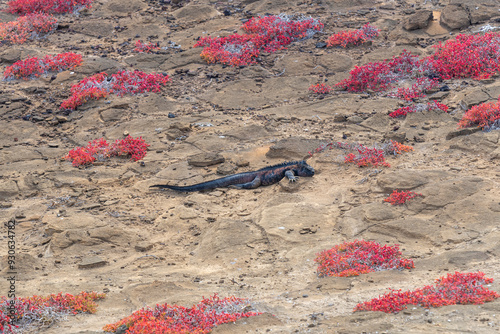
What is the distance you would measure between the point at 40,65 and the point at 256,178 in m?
8.23

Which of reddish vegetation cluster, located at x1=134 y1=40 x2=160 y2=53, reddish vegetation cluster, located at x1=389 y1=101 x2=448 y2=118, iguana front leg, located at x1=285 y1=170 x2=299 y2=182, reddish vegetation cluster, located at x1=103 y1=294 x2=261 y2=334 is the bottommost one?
iguana front leg, located at x1=285 y1=170 x2=299 y2=182

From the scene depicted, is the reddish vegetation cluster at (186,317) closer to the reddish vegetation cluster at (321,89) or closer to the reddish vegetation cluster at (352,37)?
the reddish vegetation cluster at (321,89)

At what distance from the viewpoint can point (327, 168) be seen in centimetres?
1015

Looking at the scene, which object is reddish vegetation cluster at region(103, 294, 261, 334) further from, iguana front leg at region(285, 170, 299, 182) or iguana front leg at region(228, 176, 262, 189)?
iguana front leg at region(228, 176, 262, 189)

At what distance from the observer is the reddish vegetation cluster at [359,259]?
22.0 ft

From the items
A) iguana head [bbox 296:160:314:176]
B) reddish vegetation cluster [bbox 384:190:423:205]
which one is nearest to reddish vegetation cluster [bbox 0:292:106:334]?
reddish vegetation cluster [bbox 384:190:423:205]

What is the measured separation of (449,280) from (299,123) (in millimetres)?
6773

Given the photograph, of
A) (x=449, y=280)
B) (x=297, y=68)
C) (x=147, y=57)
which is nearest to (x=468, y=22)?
(x=297, y=68)

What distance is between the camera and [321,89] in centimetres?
1334

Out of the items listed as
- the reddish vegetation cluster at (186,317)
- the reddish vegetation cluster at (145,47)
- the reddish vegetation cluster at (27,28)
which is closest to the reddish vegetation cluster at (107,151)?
the reddish vegetation cluster at (145,47)

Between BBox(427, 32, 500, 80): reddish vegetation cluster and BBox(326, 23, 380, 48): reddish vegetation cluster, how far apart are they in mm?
2104

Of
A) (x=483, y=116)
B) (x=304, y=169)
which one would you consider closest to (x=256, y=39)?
(x=304, y=169)

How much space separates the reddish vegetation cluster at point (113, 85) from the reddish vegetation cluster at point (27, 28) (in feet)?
13.0

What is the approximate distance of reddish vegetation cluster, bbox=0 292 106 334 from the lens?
5762 millimetres
